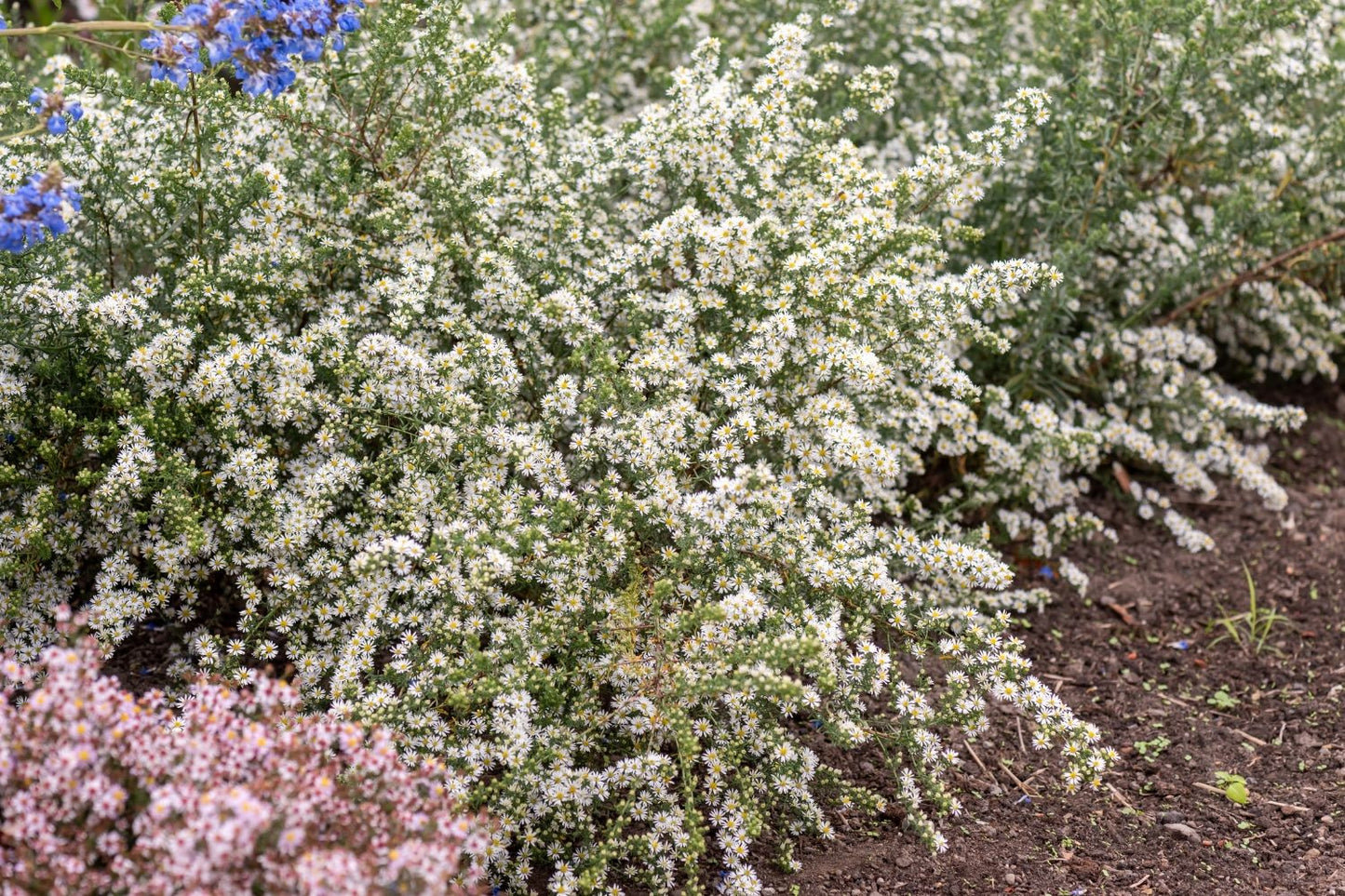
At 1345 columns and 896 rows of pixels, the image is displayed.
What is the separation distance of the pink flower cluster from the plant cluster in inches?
17.3

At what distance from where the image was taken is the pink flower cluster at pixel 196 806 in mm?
2102

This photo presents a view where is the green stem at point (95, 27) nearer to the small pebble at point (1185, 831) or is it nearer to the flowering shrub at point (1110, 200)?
the flowering shrub at point (1110, 200)

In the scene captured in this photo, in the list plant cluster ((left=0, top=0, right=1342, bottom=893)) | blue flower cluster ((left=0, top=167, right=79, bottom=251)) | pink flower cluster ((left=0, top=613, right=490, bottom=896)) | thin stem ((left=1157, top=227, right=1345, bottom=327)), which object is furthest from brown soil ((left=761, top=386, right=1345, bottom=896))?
blue flower cluster ((left=0, top=167, right=79, bottom=251))

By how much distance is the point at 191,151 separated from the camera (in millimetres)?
3701

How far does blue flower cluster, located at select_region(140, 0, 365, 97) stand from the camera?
281 cm

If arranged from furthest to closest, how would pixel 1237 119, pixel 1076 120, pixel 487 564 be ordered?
1. pixel 1237 119
2. pixel 1076 120
3. pixel 487 564

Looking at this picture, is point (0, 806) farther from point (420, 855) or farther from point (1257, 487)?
point (1257, 487)

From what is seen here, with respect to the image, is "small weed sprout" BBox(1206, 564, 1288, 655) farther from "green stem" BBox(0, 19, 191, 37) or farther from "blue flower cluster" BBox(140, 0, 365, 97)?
"green stem" BBox(0, 19, 191, 37)

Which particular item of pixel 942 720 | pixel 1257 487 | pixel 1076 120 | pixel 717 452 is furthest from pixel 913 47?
pixel 942 720

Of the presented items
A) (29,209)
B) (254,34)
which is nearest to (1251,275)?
(254,34)

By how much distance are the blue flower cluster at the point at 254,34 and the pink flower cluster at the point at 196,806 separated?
1384 mm

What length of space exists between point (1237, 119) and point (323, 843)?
458cm

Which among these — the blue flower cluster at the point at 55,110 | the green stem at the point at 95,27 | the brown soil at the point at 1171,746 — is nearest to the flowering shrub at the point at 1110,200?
the brown soil at the point at 1171,746

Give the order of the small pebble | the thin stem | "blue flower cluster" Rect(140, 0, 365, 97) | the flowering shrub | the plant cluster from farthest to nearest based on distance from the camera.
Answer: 1. the thin stem
2. the flowering shrub
3. the small pebble
4. the plant cluster
5. "blue flower cluster" Rect(140, 0, 365, 97)
